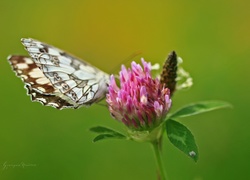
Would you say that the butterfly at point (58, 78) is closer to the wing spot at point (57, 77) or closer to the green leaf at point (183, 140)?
the wing spot at point (57, 77)

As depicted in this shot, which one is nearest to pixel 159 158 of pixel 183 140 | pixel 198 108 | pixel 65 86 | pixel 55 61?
pixel 183 140

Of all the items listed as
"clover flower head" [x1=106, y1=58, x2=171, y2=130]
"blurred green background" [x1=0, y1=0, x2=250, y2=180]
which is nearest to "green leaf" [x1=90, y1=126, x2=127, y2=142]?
"clover flower head" [x1=106, y1=58, x2=171, y2=130]

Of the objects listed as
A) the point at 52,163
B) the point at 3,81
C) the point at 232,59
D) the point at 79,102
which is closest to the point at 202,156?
the point at 52,163

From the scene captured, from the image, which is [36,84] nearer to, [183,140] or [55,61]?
[55,61]

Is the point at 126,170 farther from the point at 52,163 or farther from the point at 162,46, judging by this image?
the point at 162,46

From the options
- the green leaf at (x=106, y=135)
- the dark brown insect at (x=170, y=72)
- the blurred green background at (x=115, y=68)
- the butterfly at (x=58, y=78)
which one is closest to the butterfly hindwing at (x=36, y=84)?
the butterfly at (x=58, y=78)

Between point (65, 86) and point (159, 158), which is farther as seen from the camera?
point (65, 86)
